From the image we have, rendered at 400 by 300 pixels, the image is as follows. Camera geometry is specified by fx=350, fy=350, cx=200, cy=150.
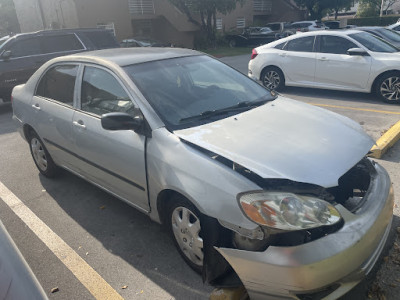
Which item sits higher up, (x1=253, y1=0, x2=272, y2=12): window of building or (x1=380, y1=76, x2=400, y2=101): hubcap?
(x1=253, y1=0, x2=272, y2=12): window of building

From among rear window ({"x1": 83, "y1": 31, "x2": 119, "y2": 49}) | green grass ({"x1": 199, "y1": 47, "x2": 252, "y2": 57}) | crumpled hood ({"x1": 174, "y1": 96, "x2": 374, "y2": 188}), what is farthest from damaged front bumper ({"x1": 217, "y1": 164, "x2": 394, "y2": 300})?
green grass ({"x1": 199, "y1": 47, "x2": 252, "y2": 57})

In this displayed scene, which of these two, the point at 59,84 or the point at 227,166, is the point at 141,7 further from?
the point at 227,166

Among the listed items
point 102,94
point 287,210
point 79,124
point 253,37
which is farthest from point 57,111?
point 253,37

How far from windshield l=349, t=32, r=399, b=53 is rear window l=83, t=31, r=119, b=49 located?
6699 mm

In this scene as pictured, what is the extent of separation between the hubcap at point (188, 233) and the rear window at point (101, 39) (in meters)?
8.80

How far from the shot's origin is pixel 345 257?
6.69ft

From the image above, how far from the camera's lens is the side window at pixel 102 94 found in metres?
3.19

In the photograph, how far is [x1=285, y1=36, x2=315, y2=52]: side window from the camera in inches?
321

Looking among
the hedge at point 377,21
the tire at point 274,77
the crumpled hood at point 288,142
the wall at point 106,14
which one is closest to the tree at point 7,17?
the wall at point 106,14

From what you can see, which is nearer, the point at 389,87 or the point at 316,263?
the point at 316,263

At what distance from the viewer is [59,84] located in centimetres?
404

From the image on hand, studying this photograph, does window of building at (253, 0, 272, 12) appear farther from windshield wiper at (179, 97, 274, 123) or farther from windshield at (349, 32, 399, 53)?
windshield wiper at (179, 97, 274, 123)

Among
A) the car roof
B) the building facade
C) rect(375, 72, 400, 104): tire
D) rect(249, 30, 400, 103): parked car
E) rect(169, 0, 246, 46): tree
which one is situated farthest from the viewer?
rect(169, 0, 246, 46): tree

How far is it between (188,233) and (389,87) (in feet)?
20.4
